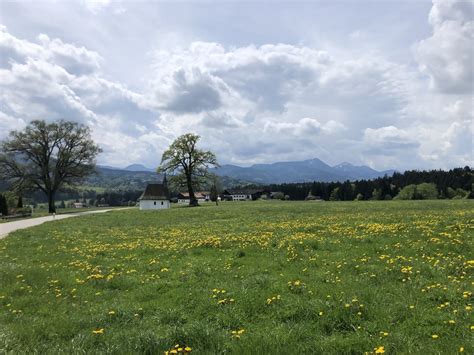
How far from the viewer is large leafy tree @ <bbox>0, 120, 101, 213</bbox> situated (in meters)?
71.0

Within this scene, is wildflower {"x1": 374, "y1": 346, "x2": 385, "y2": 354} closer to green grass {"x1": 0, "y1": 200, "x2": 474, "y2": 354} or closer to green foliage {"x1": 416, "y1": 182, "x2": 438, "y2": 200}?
green grass {"x1": 0, "y1": 200, "x2": 474, "y2": 354}

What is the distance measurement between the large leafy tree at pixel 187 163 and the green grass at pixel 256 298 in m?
69.3

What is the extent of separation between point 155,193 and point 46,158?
31.1 m

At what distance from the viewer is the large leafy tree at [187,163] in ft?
278

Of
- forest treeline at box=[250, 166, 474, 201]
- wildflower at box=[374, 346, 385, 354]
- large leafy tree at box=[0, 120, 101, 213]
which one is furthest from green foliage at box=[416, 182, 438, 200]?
wildflower at box=[374, 346, 385, 354]

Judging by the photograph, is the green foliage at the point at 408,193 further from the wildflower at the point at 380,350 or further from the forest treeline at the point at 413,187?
the wildflower at the point at 380,350

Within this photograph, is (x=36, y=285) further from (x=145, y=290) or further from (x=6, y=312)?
(x=145, y=290)

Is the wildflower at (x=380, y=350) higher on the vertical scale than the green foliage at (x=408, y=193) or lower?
higher

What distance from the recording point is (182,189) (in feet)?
296

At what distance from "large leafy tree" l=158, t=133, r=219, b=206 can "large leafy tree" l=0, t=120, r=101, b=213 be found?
1601 cm

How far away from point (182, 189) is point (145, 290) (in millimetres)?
80749

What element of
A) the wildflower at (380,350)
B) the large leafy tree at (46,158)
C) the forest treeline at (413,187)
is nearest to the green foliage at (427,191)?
the forest treeline at (413,187)

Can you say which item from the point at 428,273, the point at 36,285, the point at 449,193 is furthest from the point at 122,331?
the point at 449,193

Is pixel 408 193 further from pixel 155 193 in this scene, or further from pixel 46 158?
pixel 46 158
